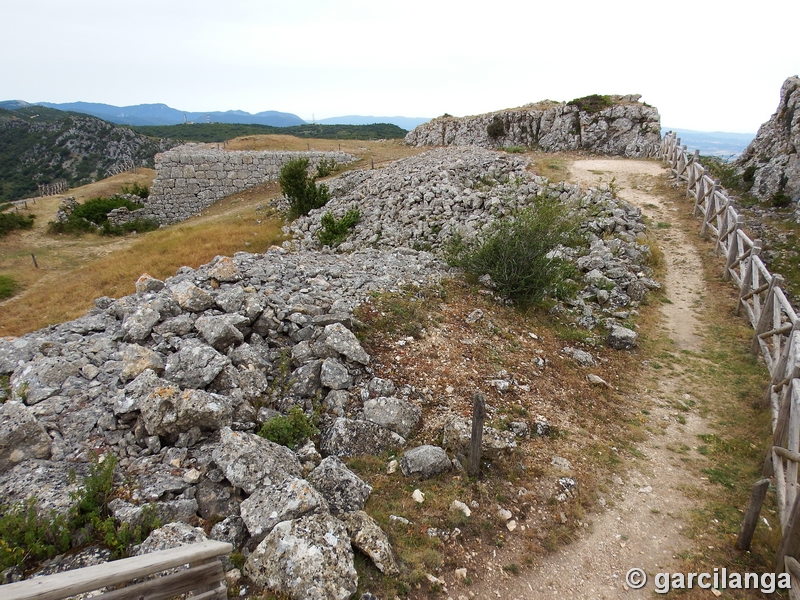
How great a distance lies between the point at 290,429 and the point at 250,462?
996 millimetres

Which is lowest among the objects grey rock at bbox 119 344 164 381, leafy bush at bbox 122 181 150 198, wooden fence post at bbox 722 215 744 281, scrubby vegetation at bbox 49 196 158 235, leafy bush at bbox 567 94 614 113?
scrubby vegetation at bbox 49 196 158 235

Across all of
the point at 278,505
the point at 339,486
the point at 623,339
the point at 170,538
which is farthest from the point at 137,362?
the point at 623,339

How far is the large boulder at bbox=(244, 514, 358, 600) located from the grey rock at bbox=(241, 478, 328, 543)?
229 mm

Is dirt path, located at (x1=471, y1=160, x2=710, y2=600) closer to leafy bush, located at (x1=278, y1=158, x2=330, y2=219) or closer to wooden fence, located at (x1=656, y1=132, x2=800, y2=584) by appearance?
wooden fence, located at (x1=656, y1=132, x2=800, y2=584)

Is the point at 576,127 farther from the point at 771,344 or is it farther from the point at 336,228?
the point at 771,344

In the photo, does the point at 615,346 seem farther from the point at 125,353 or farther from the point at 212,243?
the point at 212,243

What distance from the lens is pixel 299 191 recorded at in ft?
71.1

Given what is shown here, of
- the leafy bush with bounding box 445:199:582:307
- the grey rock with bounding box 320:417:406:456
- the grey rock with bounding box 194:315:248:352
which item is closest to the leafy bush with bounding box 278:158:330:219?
the leafy bush with bounding box 445:199:582:307

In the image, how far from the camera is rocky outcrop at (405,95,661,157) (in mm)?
26938

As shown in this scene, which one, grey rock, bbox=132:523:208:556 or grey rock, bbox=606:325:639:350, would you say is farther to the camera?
grey rock, bbox=606:325:639:350

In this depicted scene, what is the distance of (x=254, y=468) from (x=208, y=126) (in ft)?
443

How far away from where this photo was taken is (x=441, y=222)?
50.4ft

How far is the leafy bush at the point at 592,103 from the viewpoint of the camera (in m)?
29.4

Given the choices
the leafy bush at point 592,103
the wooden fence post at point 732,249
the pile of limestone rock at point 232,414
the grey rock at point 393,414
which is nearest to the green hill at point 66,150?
the leafy bush at point 592,103
